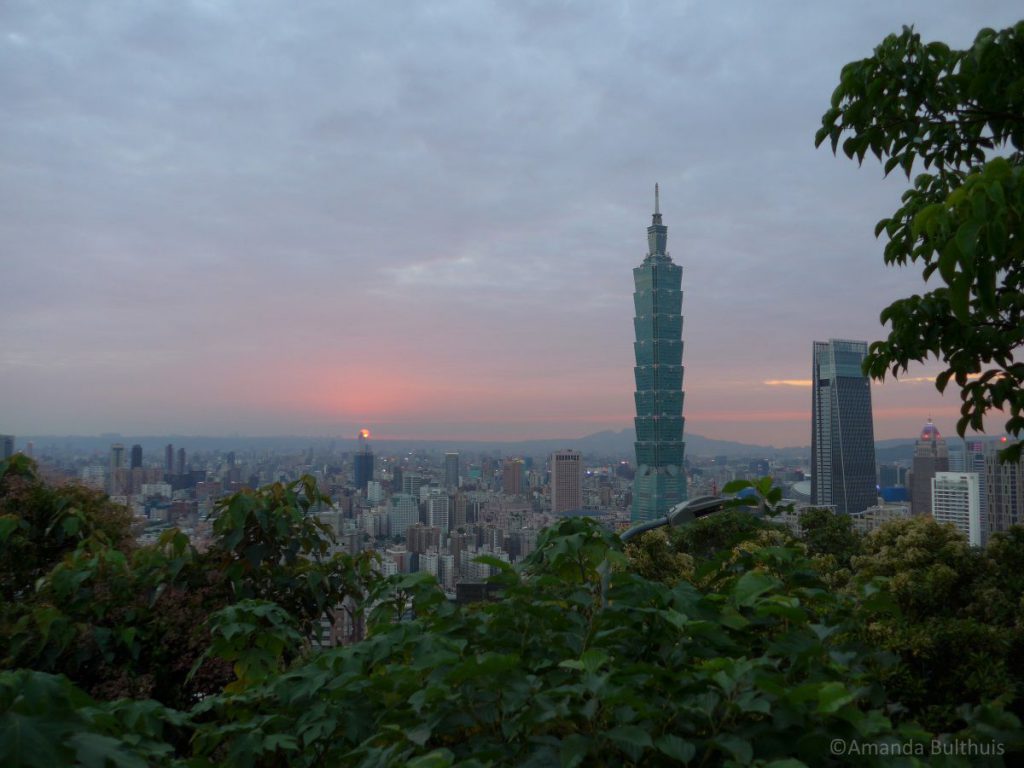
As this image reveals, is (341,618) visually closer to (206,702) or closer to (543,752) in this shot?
(206,702)

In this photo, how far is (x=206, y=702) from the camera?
1714 mm

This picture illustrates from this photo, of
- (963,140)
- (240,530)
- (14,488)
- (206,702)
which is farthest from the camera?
(14,488)

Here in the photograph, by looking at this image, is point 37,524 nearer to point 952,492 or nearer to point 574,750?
point 574,750

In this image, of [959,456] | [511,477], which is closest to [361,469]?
[959,456]

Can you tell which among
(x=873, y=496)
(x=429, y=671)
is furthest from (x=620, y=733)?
(x=873, y=496)

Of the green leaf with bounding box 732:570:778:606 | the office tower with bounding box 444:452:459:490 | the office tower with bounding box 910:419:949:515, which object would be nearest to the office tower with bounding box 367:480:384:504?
the green leaf with bounding box 732:570:778:606

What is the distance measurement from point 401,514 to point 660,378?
78849mm

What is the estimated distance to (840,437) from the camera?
5491cm

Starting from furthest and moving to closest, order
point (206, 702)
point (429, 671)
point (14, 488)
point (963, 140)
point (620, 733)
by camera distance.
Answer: point (14, 488), point (963, 140), point (206, 702), point (429, 671), point (620, 733)

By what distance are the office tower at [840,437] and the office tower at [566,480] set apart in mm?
25051

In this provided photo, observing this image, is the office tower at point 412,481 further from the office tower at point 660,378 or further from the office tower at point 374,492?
the office tower at point 660,378

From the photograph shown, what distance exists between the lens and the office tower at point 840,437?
2114 inches

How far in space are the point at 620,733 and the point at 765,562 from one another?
823mm

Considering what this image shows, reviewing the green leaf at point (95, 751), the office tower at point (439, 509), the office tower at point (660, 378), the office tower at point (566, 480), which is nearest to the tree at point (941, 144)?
the green leaf at point (95, 751)
